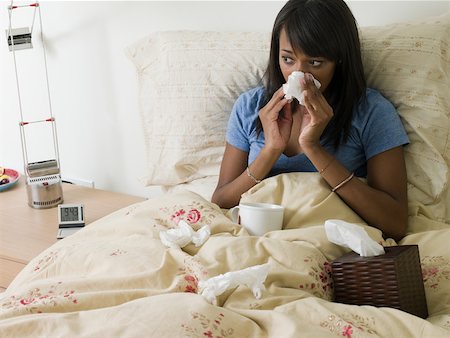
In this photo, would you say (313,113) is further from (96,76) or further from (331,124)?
(96,76)

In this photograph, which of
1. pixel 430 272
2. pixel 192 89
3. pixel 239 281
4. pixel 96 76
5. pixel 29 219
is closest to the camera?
pixel 239 281

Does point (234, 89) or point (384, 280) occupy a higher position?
point (234, 89)

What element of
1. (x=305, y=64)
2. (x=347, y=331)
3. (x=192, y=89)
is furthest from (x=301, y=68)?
(x=347, y=331)

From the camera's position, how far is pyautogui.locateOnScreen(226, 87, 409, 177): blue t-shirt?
1656mm

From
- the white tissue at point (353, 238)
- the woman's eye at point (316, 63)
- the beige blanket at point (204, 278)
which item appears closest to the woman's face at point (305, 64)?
the woman's eye at point (316, 63)

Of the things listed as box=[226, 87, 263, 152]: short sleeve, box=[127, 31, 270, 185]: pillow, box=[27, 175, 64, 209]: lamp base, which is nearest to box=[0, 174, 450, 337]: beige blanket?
box=[226, 87, 263, 152]: short sleeve

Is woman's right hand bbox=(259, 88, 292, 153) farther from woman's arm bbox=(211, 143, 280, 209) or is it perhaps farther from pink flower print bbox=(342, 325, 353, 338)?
pink flower print bbox=(342, 325, 353, 338)

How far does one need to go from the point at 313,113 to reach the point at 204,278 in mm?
493

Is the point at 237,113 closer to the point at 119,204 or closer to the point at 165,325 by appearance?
the point at 119,204

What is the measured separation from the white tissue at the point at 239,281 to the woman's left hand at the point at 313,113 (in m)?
0.43

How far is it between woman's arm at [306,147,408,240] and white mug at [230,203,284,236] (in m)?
0.16

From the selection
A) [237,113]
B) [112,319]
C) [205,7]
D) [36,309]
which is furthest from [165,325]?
[205,7]

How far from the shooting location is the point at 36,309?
129 centimetres

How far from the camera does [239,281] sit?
129 cm
